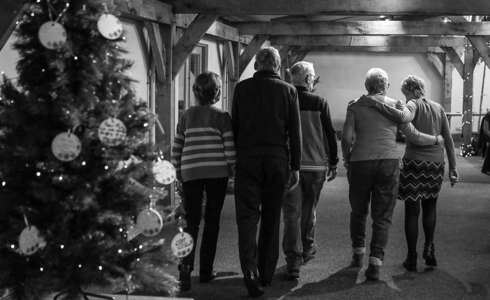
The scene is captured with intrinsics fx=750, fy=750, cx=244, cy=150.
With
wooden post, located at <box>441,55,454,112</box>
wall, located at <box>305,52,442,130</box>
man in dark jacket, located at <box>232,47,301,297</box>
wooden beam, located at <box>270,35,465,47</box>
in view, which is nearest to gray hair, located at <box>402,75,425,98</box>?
man in dark jacket, located at <box>232,47,301,297</box>

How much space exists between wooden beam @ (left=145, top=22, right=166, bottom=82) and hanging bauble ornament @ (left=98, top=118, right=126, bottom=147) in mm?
4541

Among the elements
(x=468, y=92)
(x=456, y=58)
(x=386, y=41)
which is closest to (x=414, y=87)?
(x=386, y=41)

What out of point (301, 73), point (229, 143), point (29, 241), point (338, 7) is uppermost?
point (338, 7)

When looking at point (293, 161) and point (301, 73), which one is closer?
point (293, 161)

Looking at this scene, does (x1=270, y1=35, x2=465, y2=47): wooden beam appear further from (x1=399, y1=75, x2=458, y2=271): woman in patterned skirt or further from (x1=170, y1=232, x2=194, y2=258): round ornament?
(x1=170, y1=232, x2=194, y2=258): round ornament

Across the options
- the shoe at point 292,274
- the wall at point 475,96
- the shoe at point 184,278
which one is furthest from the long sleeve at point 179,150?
the wall at point 475,96

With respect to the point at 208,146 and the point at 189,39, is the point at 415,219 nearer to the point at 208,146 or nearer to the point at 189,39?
the point at 208,146

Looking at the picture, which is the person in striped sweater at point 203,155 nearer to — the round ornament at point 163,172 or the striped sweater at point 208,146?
the striped sweater at point 208,146

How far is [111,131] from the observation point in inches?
103

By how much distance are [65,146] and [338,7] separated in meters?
5.18

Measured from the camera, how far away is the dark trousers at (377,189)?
14.7 ft

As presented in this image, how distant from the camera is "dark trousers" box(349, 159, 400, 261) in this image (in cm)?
448

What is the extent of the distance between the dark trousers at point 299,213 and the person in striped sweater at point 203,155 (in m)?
0.51

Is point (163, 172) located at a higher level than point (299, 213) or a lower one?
higher
